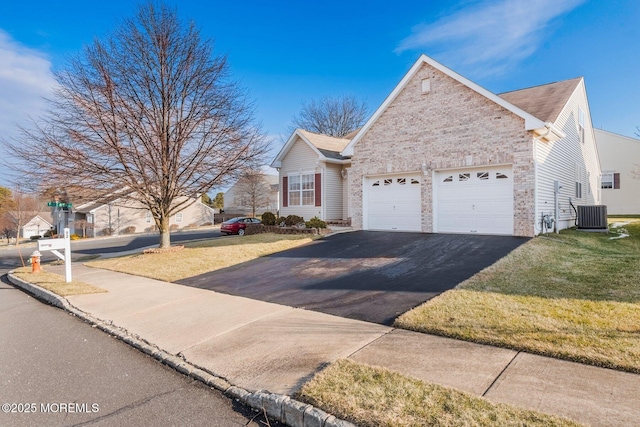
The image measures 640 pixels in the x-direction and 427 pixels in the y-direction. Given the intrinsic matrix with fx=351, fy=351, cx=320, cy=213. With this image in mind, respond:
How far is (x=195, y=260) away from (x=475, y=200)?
33.0ft

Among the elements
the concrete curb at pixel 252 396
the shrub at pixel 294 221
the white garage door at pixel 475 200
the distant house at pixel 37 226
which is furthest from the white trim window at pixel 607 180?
the distant house at pixel 37 226

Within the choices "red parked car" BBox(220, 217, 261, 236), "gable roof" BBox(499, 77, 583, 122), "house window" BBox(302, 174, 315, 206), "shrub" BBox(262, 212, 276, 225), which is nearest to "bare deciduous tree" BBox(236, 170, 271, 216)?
"red parked car" BBox(220, 217, 261, 236)

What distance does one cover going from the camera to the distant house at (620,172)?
25.7m

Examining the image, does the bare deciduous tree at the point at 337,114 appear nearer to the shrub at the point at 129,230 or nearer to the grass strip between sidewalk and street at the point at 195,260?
the shrub at the point at 129,230

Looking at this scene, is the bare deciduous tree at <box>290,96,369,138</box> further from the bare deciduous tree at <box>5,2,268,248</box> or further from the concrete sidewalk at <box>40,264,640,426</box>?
the concrete sidewalk at <box>40,264,640,426</box>

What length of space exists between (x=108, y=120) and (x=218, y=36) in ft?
18.6

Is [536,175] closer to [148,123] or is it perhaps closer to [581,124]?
[581,124]

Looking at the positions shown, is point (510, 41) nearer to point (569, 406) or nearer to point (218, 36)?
point (218, 36)

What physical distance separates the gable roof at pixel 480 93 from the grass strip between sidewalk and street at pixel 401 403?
10888mm

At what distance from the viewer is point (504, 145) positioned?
39.4ft

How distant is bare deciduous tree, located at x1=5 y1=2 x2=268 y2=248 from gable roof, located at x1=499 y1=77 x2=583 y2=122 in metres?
10.6

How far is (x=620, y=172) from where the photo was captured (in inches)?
1034

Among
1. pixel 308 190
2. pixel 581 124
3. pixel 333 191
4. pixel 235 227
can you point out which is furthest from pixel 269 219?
pixel 581 124

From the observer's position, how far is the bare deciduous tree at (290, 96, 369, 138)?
4206 centimetres
